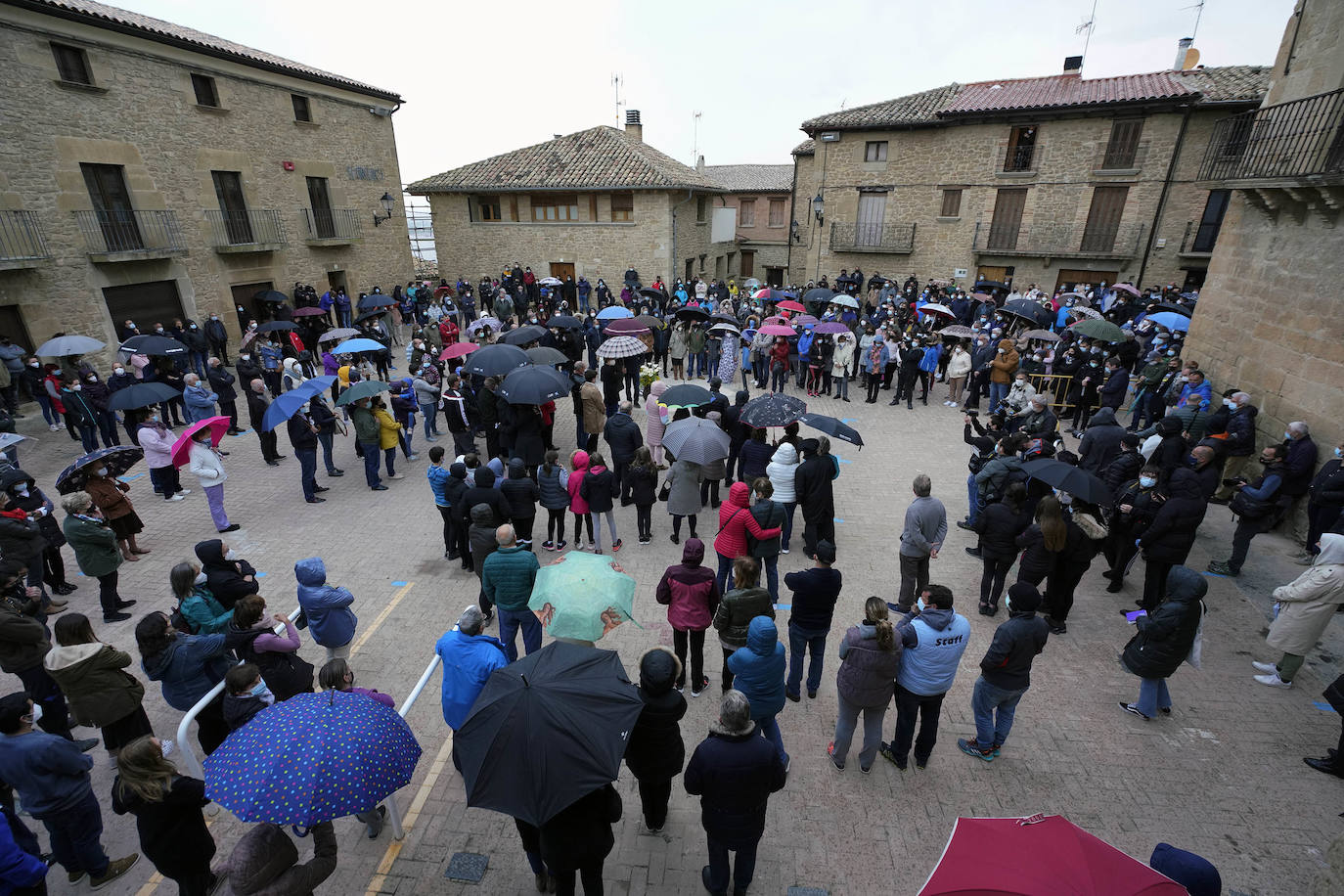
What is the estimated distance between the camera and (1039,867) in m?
2.51

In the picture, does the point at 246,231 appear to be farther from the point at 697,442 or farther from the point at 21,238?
the point at 697,442

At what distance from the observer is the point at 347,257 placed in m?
23.2

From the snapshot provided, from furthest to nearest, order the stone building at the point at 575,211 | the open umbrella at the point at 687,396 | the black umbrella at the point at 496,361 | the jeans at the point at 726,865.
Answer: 1. the stone building at the point at 575,211
2. the black umbrella at the point at 496,361
3. the open umbrella at the point at 687,396
4. the jeans at the point at 726,865

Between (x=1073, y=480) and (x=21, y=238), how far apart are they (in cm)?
2097

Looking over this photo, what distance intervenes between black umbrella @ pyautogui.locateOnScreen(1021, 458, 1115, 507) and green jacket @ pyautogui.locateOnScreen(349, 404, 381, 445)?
953cm

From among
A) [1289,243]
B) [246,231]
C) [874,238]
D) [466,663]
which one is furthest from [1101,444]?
[246,231]

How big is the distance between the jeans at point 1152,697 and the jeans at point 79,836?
323 inches

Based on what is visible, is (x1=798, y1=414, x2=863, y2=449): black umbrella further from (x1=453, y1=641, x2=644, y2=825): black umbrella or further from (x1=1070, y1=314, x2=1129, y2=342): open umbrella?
(x1=1070, y1=314, x2=1129, y2=342): open umbrella

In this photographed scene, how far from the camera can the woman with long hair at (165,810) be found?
10.8 feet

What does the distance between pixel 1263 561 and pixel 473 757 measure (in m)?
10.0

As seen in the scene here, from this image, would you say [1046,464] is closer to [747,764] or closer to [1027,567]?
[1027,567]

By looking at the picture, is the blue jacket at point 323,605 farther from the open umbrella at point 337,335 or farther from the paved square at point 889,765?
the open umbrella at point 337,335

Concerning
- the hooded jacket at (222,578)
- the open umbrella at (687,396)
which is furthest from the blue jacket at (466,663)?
the open umbrella at (687,396)

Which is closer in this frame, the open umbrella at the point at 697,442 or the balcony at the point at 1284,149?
the open umbrella at the point at 697,442
